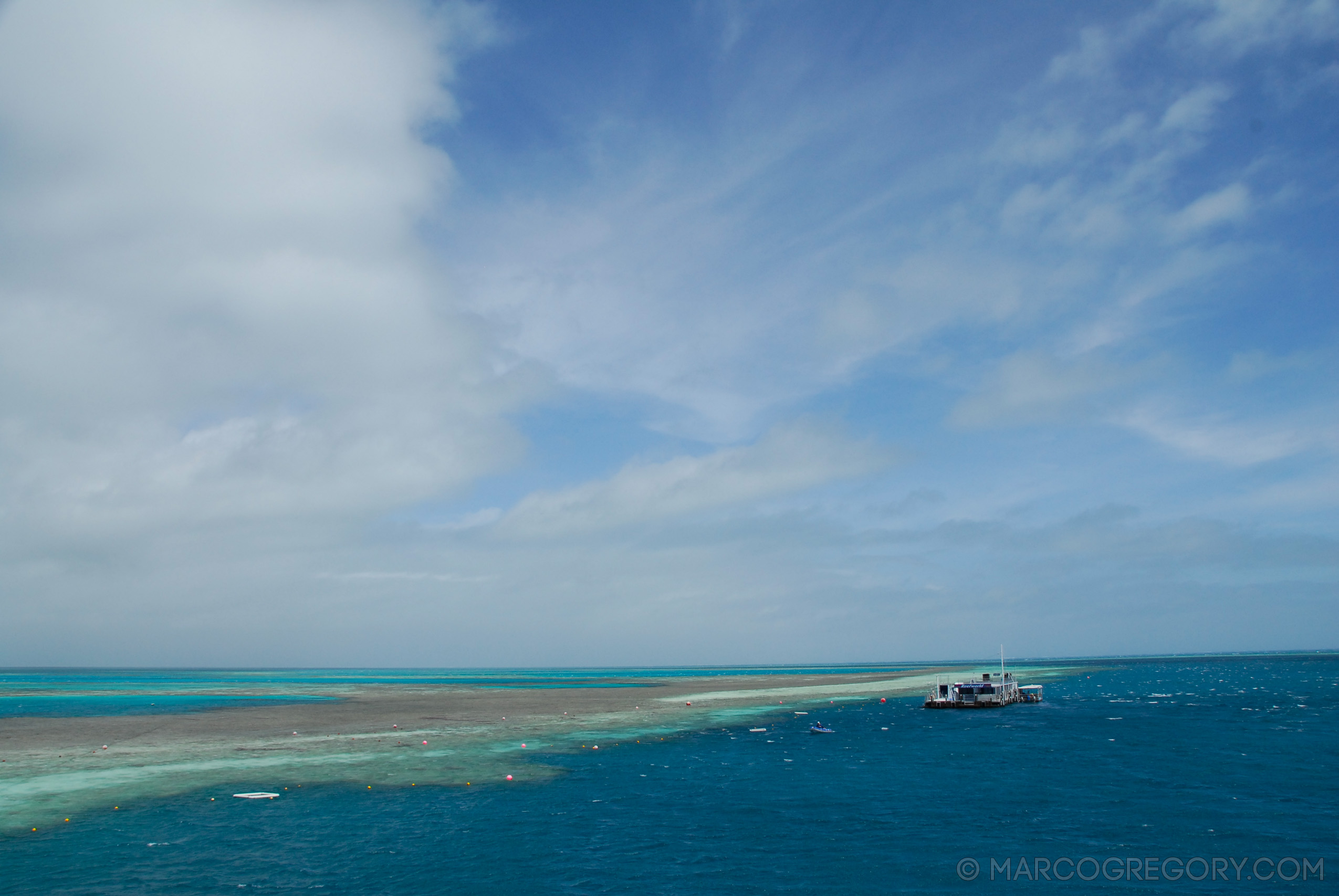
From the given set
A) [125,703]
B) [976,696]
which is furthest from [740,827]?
[125,703]

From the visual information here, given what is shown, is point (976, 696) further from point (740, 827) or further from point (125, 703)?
point (125, 703)

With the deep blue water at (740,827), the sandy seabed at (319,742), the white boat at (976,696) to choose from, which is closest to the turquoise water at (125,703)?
the sandy seabed at (319,742)

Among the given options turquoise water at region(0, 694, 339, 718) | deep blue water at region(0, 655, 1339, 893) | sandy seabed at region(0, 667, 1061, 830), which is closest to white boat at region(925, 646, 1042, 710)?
sandy seabed at region(0, 667, 1061, 830)

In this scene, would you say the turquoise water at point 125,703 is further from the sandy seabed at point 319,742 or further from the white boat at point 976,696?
the white boat at point 976,696

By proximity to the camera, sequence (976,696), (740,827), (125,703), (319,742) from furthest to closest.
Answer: (125,703) < (976,696) < (319,742) < (740,827)

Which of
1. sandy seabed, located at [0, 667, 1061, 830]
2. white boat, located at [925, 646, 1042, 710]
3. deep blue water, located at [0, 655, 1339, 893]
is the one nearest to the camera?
deep blue water, located at [0, 655, 1339, 893]

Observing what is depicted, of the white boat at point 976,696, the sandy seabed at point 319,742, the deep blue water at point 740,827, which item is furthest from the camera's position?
the white boat at point 976,696

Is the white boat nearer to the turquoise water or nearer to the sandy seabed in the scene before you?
the sandy seabed

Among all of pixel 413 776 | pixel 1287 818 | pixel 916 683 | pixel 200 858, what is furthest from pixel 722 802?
pixel 916 683

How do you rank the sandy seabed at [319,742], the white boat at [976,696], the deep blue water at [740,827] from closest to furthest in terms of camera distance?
the deep blue water at [740,827] < the sandy seabed at [319,742] < the white boat at [976,696]

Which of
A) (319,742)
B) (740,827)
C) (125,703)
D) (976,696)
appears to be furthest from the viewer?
(125,703)
